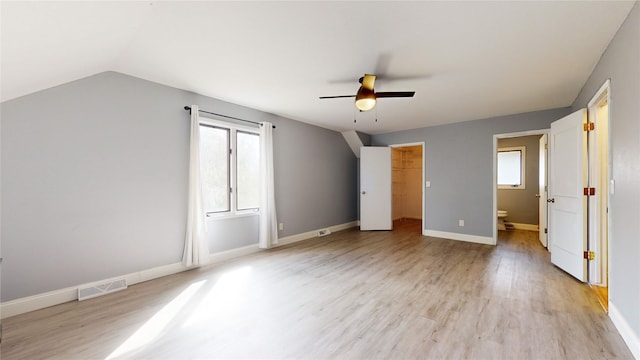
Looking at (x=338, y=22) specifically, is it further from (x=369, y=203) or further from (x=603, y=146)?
(x=369, y=203)

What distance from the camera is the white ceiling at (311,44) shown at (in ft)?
5.99

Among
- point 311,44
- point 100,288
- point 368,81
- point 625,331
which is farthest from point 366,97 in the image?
Answer: point 100,288

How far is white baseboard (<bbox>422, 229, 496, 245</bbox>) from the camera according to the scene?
5003 mm

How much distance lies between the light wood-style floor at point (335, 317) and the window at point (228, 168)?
1016mm

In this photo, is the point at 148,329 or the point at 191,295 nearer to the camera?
the point at 148,329

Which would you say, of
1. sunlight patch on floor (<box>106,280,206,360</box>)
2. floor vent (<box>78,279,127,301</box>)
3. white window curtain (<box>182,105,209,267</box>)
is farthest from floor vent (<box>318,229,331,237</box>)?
floor vent (<box>78,279,127,301</box>)

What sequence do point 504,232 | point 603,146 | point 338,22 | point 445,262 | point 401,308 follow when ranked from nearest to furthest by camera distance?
point 338,22
point 401,308
point 603,146
point 445,262
point 504,232

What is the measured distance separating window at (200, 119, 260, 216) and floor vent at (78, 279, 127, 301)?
130 cm

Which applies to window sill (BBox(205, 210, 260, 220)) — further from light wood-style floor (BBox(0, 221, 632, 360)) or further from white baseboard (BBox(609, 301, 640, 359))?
white baseboard (BBox(609, 301, 640, 359))

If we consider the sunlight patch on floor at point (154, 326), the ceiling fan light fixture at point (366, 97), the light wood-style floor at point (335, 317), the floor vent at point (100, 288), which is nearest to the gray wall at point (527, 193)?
the light wood-style floor at point (335, 317)

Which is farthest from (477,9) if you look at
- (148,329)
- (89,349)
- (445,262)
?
(89,349)

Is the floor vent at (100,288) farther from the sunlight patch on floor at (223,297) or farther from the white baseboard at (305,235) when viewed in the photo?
the white baseboard at (305,235)

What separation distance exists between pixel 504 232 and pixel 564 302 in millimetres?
4023

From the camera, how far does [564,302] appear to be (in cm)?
257
